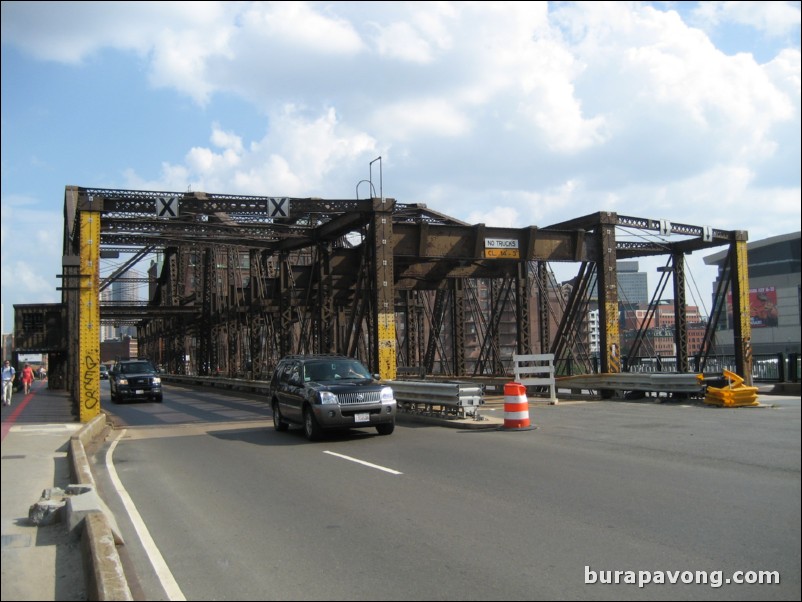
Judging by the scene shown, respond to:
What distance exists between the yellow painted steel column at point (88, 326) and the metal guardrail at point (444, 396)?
8326 mm

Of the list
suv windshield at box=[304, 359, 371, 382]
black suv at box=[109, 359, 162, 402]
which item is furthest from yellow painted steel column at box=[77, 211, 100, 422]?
black suv at box=[109, 359, 162, 402]

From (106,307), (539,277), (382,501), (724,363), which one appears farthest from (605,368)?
(106,307)

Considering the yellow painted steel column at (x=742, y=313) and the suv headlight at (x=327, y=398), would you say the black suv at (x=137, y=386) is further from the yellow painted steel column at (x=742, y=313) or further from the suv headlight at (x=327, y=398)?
the yellow painted steel column at (x=742, y=313)

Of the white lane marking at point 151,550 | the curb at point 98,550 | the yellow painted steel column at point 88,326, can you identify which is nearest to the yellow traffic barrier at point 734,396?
the white lane marking at point 151,550

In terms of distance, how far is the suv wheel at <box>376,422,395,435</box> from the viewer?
14914mm

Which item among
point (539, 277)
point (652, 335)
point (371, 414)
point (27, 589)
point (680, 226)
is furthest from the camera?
point (652, 335)

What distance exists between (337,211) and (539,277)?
10.1 metres

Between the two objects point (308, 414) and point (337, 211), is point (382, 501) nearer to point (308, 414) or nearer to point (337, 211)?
point (308, 414)

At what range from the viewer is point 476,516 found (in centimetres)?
733

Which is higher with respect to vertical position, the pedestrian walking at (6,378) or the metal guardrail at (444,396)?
the pedestrian walking at (6,378)

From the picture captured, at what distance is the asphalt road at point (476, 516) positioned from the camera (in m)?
5.25

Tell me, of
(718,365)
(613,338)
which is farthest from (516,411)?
(718,365)

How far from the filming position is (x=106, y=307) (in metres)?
53.4

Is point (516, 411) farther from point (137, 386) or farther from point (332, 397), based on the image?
point (137, 386)
